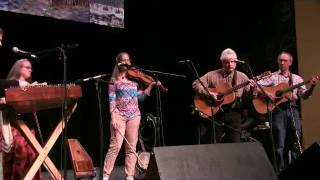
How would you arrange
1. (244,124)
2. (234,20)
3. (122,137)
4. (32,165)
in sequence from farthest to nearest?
(234,20), (244,124), (122,137), (32,165)

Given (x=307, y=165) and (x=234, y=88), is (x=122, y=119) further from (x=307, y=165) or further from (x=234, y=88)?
(x=307, y=165)

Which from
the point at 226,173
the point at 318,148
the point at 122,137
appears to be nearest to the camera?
the point at 318,148

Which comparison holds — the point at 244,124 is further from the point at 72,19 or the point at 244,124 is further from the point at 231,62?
the point at 72,19

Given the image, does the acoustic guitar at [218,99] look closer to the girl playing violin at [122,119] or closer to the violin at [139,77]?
the violin at [139,77]

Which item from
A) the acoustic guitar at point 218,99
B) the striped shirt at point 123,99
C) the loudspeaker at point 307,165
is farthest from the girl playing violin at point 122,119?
the loudspeaker at point 307,165

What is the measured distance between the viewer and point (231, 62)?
6340 mm

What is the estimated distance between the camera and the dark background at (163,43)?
8.17m

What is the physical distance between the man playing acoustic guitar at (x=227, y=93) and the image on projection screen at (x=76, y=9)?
2336 mm

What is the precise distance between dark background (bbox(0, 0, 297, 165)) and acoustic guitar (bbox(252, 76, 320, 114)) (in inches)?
64.7

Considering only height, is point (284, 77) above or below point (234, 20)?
below

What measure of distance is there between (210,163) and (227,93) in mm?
2498

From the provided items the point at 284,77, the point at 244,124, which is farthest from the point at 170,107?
the point at 284,77

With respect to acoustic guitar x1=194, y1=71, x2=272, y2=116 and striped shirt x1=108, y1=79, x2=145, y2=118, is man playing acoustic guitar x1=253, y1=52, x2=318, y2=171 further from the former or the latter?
striped shirt x1=108, y1=79, x2=145, y2=118

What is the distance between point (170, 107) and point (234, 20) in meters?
2.26
